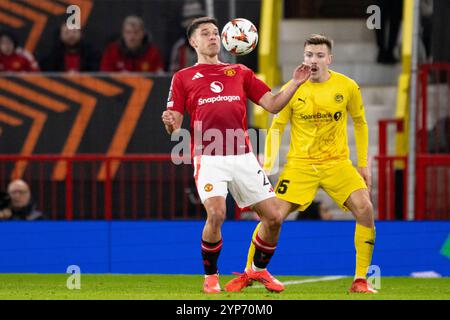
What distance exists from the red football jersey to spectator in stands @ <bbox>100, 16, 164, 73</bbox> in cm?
630

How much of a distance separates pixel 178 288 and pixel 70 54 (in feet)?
19.3

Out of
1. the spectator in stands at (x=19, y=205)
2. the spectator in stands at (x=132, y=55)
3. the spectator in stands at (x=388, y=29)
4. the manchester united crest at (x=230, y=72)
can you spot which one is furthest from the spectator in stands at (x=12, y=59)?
the manchester united crest at (x=230, y=72)

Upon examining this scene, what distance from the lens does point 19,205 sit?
15633 millimetres

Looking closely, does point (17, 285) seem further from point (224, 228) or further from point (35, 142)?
point (35, 142)

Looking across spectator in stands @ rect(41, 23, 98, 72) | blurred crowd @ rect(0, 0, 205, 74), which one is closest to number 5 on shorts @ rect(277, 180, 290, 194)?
blurred crowd @ rect(0, 0, 205, 74)

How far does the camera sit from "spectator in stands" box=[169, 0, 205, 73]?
17.8m

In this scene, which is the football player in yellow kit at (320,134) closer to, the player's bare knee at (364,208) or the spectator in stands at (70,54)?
the player's bare knee at (364,208)

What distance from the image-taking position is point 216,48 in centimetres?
1156

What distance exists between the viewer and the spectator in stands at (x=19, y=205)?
51.1 feet

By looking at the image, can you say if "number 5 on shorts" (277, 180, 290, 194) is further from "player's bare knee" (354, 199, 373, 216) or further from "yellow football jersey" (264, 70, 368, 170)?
"player's bare knee" (354, 199, 373, 216)

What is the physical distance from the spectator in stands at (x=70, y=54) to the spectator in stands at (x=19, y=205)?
→ 2494mm

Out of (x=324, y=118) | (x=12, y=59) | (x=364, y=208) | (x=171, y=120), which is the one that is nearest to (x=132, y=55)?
(x=12, y=59)

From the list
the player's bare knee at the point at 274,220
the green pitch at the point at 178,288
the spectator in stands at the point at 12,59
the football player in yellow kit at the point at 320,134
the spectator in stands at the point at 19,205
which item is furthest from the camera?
the spectator in stands at the point at 12,59

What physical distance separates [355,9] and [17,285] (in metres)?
7.71
